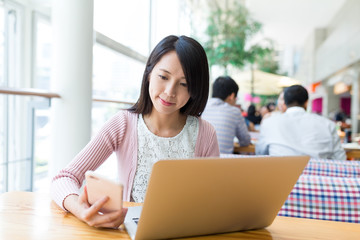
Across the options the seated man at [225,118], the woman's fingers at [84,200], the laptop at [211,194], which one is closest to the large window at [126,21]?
the seated man at [225,118]

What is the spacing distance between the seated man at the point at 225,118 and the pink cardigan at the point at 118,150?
5.59 feet

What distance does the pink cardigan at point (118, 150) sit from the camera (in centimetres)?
106

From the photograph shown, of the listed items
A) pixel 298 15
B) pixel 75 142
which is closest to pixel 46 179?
pixel 75 142

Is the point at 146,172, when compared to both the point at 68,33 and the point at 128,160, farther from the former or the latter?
the point at 68,33

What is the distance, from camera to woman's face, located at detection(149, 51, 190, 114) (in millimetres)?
1124

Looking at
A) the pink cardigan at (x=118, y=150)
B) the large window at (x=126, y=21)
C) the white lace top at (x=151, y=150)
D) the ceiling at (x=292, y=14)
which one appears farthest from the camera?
the ceiling at (x=292, y=14)

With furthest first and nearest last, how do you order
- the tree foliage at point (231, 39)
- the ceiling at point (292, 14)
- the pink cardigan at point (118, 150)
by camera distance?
the ceiling at point (292, 14) → the tree foliage at point (231, 39) → the pink cardigan at point (118, 150)

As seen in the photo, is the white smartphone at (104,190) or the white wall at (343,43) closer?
the white smartphone at (104,190)

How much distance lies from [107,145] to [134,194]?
0.21m

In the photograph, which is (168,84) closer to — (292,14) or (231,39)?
(231,39)

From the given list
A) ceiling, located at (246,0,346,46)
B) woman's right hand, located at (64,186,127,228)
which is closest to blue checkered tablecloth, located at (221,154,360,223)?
woman's right hand, located at (64,186,127,228)

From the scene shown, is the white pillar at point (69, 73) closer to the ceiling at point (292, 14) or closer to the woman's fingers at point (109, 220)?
the woman's fingers at point (109, 220)

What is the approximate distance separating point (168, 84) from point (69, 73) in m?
1.10

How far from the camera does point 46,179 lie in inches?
86.6
